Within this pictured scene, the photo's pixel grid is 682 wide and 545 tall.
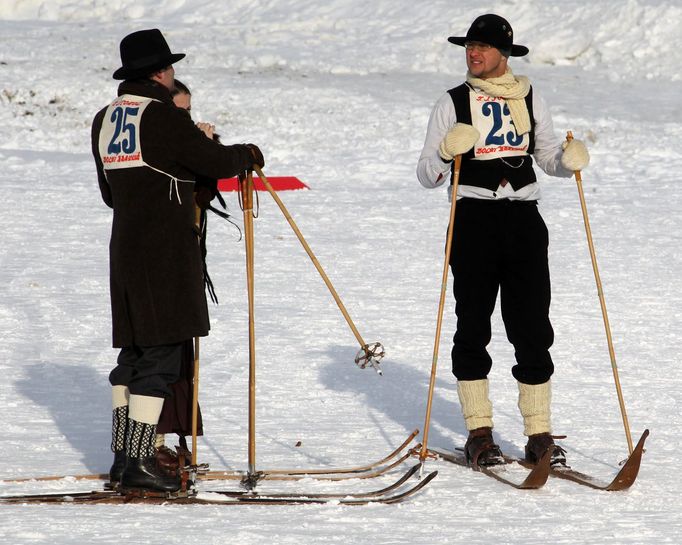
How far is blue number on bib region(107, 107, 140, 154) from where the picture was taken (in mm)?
4816

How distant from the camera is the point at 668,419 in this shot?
6551 mm

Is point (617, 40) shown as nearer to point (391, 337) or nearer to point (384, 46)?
point (384, 46)

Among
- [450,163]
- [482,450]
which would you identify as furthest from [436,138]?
[482,450]

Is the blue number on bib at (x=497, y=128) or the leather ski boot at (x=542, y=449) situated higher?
the blue number on bib at (x=497, y=128)

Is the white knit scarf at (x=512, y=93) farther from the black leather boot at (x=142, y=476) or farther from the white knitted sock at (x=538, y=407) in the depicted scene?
the black leather boot at (x=142, y=476)

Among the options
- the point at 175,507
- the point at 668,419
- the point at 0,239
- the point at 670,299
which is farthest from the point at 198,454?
the point at 0,239

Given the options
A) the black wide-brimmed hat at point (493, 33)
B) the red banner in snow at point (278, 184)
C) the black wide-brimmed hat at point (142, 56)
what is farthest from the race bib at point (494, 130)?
the red banner in snow at point (278, 184)

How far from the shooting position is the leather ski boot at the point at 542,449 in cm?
546

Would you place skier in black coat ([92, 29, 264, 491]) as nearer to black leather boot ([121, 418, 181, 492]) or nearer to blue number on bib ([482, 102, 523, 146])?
black leather boot ([121, 418, 181, 492])

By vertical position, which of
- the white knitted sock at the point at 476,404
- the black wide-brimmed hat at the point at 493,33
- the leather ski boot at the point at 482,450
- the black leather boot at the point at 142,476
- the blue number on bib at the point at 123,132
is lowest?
the leather ski boot at the point at 482,450

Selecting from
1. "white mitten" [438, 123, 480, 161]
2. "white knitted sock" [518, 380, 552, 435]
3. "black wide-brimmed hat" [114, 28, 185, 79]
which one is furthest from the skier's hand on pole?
"black wide-brimmed hat" [114, 28, 185, 79]

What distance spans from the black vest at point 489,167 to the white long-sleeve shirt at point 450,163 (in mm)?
22

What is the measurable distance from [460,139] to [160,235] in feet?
4.25

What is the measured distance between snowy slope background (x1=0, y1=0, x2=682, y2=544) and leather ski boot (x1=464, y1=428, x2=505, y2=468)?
11 centimetres
